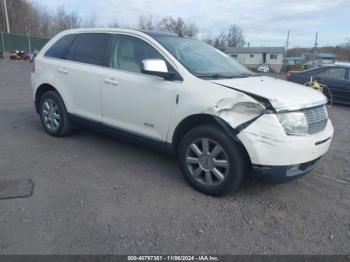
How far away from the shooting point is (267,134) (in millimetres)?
3092

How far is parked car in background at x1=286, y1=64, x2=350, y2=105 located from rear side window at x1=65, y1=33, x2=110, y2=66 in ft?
28.8

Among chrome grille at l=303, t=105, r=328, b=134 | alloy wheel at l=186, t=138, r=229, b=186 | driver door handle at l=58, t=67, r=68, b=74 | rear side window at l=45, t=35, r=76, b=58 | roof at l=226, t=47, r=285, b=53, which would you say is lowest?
roof at l=226, t=47, r=285, b=53

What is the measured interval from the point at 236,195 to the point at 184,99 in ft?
4.17

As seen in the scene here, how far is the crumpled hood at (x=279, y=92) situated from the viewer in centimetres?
317

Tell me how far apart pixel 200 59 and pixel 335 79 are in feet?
27.4

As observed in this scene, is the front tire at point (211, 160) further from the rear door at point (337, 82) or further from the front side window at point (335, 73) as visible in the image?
the front side window at point (335, 73)

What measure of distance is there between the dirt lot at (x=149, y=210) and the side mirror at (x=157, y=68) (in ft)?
4.30

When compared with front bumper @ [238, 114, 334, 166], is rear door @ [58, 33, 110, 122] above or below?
above

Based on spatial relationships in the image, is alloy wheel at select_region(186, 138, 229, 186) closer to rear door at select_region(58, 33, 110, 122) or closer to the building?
rear door at select_region(58, 33, 110, 122)

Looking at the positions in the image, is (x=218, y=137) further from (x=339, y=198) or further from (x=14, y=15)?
(x=14, y=15)

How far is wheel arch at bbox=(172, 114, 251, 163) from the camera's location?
327 centimetres

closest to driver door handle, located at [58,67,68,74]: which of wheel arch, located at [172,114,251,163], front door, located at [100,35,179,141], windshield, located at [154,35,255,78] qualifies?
front door, located at [100,35,179,141]

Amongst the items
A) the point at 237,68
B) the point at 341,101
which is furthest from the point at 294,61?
the point at 237,68

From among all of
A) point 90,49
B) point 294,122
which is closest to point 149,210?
point 294,122
